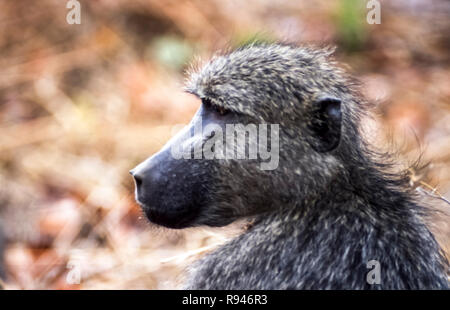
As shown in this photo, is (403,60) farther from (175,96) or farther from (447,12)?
(175,96)

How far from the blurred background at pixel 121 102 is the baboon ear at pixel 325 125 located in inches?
43.4

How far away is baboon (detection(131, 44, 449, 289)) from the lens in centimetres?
256

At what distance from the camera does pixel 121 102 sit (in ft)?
20.8

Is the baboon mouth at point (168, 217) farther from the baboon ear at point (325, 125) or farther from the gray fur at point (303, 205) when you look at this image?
the baboon ear at point (325, 125)

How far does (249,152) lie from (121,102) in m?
3.83

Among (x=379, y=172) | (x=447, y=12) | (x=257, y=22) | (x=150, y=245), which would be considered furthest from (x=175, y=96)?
(x=379, y=172)

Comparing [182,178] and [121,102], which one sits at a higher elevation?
[121,102]

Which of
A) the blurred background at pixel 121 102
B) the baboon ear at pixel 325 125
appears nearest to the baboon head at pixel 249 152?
the baboon ear at pixel 325 125

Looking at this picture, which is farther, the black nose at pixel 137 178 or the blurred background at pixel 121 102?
the blurred background at pixel 121 102

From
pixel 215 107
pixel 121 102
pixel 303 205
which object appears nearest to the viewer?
pixel 303 205

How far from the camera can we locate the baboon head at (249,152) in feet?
8.79

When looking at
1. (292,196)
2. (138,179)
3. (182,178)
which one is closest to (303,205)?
(292,196)

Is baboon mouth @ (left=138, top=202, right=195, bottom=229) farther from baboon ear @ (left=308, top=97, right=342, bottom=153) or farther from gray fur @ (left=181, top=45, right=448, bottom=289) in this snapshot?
baboon ear @ (left=308, top=97, right=342, bottom=153)

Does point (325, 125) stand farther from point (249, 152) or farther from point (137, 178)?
point (137, 178)
